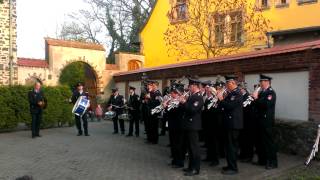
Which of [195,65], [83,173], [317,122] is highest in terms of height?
[195,65]

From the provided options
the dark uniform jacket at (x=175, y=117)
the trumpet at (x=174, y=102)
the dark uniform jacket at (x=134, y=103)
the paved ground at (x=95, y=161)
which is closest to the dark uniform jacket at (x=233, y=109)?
the trumpet at (x=174, y=102)

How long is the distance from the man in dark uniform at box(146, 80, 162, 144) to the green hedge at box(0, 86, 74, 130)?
583 centimetres

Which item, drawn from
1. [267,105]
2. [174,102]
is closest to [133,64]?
[174,102]

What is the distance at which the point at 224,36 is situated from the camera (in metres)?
21.4

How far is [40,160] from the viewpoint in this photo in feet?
34.0

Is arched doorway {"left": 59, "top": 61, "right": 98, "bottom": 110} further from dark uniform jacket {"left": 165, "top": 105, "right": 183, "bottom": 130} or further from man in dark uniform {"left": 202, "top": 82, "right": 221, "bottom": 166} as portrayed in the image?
dark uniform jacket {"left": 165, "top": 105, "right": 183, "bottom": 130}

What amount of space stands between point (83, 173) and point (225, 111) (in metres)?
3.21

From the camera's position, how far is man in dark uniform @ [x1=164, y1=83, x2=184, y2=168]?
902 centimetres

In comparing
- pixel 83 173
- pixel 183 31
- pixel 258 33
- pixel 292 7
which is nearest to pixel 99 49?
pixel 183 31

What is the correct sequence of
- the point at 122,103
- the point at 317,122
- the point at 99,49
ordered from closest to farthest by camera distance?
1. the point at 317,122
2. the point at 122,103
3. the point at 99,49

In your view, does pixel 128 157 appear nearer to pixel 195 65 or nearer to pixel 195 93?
pixel 195 93

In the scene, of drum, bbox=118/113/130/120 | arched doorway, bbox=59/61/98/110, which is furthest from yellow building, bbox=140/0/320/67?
drum, bbox=118/113/130/120

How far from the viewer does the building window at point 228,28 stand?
68.8 ft

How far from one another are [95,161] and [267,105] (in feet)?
13.7
